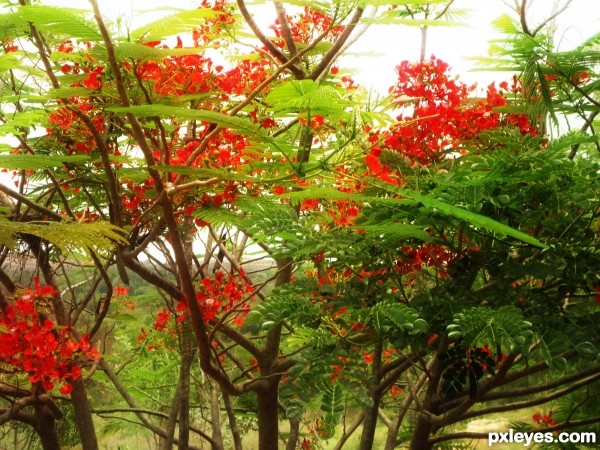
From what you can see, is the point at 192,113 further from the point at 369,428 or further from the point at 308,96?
the point at 369,428

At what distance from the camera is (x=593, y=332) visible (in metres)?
1.94

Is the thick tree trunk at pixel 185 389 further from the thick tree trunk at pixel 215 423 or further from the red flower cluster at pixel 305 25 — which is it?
the red flower cluster at pixel 305 25

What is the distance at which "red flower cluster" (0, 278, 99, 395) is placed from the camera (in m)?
2.56

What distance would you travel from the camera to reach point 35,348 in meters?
2.58

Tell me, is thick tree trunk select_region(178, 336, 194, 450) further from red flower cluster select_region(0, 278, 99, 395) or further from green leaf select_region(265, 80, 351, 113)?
green leaf select_region(265, 80, 351, 113)

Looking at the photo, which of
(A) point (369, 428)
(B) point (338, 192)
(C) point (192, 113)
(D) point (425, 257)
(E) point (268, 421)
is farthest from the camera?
(E) point (268, 421)

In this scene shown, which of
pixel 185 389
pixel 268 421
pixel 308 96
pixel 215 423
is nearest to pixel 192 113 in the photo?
pixel 308 96

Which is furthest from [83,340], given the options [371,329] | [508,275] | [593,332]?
[593,332]

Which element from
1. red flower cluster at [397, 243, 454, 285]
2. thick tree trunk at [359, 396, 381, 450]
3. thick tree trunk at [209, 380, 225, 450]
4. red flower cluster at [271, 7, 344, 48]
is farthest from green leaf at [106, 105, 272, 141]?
thick tree trunk at [209, 380, 225, 450]

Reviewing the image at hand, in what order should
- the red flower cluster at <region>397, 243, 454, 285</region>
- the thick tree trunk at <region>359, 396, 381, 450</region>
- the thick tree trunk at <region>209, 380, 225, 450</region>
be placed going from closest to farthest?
the red flower cluster at <region>397, 243, 454, 285</region> → the thick tree trunk at <region>359, 396, 381, 450</region> → the thick tree trunk at <region>209, 380, 225, 450</region>

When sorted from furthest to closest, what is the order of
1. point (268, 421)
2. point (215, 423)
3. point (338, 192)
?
point (215, 423), point (268, 421), point (338, 192)

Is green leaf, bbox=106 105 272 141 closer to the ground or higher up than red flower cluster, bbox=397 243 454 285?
higher up

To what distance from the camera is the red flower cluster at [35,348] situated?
2561 mm

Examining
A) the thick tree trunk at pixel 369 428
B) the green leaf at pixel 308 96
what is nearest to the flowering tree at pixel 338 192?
the green leaf at pixel 308 96
